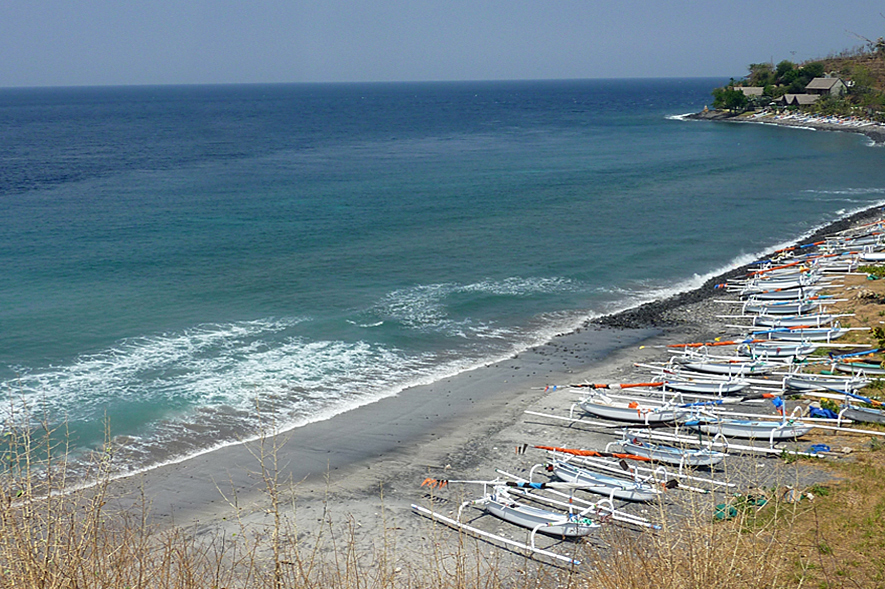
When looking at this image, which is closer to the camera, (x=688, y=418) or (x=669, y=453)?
(x=669, y=453)

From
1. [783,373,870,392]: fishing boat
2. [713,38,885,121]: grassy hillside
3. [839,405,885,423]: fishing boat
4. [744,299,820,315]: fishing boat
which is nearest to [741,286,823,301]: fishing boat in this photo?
[744,299,820,315]: fishing boat

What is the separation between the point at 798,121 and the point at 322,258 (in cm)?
10494

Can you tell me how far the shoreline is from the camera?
10499 cm

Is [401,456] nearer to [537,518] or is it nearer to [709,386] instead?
[537,518]

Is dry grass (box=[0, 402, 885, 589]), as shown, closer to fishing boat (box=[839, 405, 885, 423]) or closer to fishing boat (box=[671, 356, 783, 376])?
fishing boat (box=[839, 405, 885, 423])

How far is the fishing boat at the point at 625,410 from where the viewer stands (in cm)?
2222

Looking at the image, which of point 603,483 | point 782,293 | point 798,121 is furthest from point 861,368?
point 798,121

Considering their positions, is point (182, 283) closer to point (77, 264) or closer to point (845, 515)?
point (77, 264)

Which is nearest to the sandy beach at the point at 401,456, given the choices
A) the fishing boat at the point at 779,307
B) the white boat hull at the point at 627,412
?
the white boat hull at the point at 627,412

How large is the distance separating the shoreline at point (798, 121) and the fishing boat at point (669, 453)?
305ft

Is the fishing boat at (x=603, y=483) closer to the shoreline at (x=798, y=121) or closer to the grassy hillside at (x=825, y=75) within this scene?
the shoreline at (x=798, y=121)

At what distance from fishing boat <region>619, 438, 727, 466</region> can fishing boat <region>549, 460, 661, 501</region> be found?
3.00ft

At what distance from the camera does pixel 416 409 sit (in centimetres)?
2623

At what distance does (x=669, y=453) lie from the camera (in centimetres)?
1942
